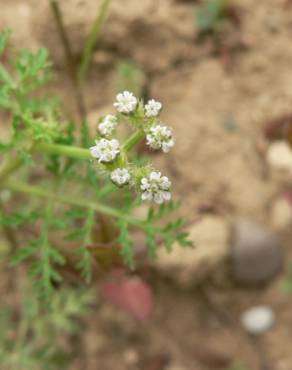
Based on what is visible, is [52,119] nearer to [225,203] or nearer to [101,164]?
[101,164]

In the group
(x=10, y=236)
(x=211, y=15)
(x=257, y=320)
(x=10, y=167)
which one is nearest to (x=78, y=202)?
(x=10, y=167)

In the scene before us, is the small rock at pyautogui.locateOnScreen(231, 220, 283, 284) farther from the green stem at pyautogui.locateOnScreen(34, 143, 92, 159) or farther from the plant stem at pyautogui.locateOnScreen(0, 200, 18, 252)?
the green stem at pyautogui.locateOnScreen(34, 143, 92, 159)

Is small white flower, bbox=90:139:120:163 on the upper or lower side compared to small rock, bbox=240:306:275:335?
lower

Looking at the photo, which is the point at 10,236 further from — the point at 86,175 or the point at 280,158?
the point at 280,158

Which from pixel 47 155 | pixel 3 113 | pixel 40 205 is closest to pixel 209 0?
pixel 3 113

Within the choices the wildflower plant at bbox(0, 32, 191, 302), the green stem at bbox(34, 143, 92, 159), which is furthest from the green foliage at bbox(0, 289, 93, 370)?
the green stem at bbox(34, 143, 92, 159)

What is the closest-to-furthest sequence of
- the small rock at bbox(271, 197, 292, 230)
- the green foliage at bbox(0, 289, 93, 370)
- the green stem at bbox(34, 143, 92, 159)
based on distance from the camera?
the green stem at bbox(34, 143, 92, 159) < the green foliage at bbox(0, 289, 93, 370) < the small rock at bbox(271, 197, 292, 230)
